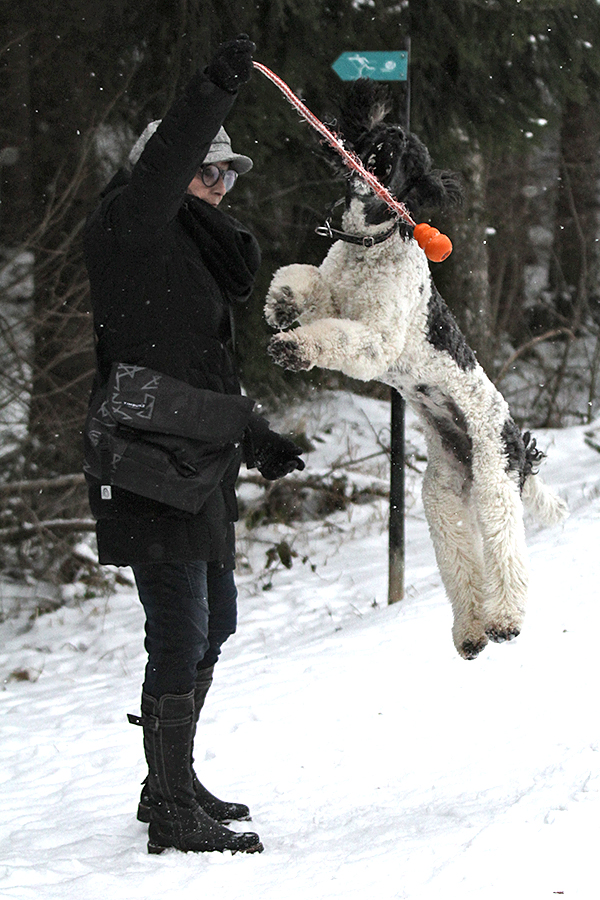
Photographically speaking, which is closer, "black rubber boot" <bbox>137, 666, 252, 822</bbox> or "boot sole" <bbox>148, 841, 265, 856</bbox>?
"boot sole" <bbox>148, 841, 265, 856</bbox>

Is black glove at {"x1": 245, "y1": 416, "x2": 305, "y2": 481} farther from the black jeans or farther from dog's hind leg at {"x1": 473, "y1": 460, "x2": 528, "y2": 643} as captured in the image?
dog's hind leg at {"x1": 473, "y1": 460, "x2": 528, "y2": 643}

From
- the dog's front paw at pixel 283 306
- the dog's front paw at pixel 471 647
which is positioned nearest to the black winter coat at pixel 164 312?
the dog's front paw at pixel 283 306

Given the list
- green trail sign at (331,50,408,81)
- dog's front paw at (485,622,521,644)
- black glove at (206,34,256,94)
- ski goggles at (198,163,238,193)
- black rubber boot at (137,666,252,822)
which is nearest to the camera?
black glove at (206,34,256,94)

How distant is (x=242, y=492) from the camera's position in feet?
26.2

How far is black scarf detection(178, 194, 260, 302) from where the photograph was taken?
8.74 feet

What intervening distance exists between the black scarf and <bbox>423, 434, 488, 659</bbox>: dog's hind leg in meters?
0.89

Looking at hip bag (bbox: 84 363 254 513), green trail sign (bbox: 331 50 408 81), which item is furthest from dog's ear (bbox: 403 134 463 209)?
green trail sign (bbox: 331 50 408 81)

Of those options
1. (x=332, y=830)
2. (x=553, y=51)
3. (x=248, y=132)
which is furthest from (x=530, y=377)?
(x=332, y=830)

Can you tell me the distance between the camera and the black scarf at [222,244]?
2664mm

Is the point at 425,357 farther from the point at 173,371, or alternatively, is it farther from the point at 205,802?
the point at 205,802

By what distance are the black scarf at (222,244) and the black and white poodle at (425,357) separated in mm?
98

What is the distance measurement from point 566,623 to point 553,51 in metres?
3.95

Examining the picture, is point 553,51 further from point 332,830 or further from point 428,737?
point 332,830

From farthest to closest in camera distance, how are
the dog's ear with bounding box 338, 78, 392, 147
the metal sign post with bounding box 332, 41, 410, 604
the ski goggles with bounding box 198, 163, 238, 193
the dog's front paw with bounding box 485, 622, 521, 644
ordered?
1. the metal sign post with bounding box 332, 41, 410, 604
2. the dog's front paw with bounding box 485, 622, 521, 644
3. the ski goggles with bounding box 198, 163, 238, 193
4. the dog's ear with bounding box 338, 78, 392, 147
